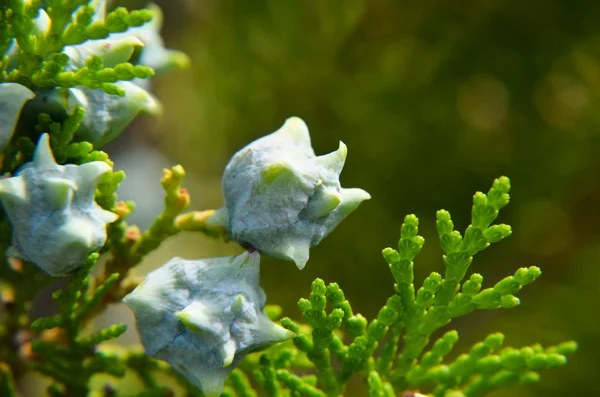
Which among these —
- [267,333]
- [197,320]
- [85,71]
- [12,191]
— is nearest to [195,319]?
[197,320]

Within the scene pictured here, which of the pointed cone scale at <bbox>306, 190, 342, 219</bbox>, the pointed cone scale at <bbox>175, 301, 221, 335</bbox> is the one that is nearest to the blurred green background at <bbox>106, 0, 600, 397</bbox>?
the pointed cone scale at <bbox>306, 190, 342, 219</bbox>

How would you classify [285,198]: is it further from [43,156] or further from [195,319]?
[43,156]

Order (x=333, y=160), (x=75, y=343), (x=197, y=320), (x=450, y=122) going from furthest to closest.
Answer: (x=450, y=122) → (x=75, y=343) → (x=333, y=160) → (x=197, y=320)

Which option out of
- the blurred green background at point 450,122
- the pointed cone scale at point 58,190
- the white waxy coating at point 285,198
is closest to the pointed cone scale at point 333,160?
the white waxy coating at point 285,198

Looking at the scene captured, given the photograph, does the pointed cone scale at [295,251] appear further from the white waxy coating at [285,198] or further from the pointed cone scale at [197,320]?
the pointed cone scale at [197,320]

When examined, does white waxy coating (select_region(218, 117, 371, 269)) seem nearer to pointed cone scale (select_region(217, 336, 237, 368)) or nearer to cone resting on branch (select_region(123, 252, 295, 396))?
cone resting on branch (select_region(123, 252, 295, 396))

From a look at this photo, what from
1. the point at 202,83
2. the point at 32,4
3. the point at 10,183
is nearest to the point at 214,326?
the point at 10,183

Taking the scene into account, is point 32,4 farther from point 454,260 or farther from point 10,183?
point 454,260
